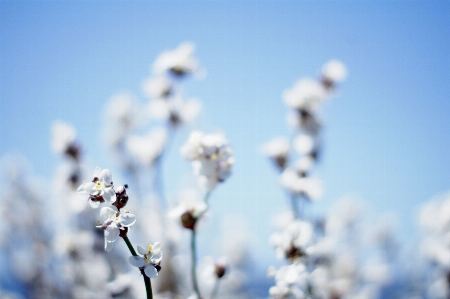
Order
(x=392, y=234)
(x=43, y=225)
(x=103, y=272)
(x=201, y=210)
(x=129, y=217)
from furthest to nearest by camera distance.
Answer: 1. (x=392, y=234)
2. (x=43, y=225)
3. (x=103, y=272)
4. (x=201, y=210)
5. (x=129, y=217)

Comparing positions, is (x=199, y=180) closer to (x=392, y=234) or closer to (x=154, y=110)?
(x=154, y=110)

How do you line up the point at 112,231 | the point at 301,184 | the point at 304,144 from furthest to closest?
the point at 304,144
the point at 301,184
the point at 112,231

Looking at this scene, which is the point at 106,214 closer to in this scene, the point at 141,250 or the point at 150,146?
the point at 141,250

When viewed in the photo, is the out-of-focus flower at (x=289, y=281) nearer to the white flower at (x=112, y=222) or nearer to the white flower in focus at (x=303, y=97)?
the white flower at (x=112, y=222)

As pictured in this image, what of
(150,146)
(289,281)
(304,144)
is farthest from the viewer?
(150,146)

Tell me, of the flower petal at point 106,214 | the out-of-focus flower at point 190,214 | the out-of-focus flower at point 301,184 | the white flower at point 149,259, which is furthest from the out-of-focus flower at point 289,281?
the out-of-focus flower at point 301,184

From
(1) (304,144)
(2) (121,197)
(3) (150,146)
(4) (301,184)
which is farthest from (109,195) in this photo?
(3) (150,146)

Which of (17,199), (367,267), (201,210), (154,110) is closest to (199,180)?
(201,210)
